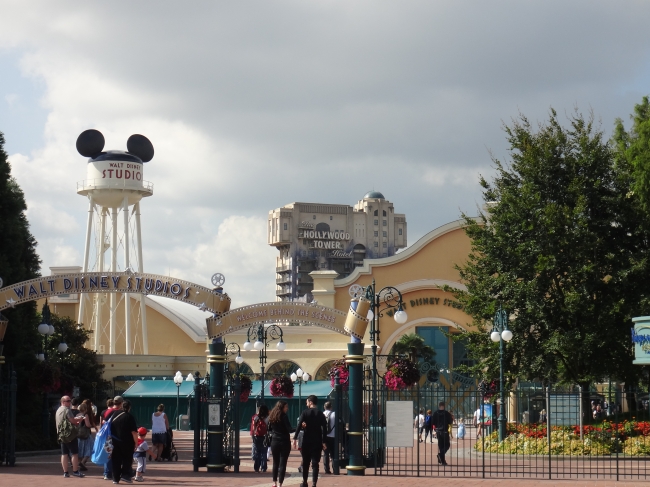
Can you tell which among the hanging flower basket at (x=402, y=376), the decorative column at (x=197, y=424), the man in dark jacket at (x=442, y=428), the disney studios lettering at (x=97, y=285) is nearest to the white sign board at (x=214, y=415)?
the decorative column at (x=197, y=424)

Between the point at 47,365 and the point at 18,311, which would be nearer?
the point at 47,365

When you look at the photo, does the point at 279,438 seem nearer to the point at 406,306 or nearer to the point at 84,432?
the point at 84,432

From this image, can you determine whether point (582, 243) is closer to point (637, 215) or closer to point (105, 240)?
point (637, 215)

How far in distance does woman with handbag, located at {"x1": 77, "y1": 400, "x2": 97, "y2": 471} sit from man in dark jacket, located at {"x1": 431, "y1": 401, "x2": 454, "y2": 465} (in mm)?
8119

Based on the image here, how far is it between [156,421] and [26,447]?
6.28m

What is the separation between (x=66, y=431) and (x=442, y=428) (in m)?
9.44

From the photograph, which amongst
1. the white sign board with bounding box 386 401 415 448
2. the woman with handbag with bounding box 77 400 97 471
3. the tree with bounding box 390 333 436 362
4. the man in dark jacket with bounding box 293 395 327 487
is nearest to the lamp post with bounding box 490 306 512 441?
the white sign board with bounding box 386 401 415 448

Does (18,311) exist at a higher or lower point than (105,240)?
lower

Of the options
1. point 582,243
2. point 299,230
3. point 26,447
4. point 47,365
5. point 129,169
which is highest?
point 299,230

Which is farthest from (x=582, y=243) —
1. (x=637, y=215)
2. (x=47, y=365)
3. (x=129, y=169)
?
(x=129, y=169)

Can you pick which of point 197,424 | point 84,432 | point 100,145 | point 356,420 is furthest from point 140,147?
point 356,420

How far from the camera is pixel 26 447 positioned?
28.6 metres

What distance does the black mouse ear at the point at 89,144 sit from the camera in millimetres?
57000

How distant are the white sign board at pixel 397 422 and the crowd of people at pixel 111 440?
195 inches
